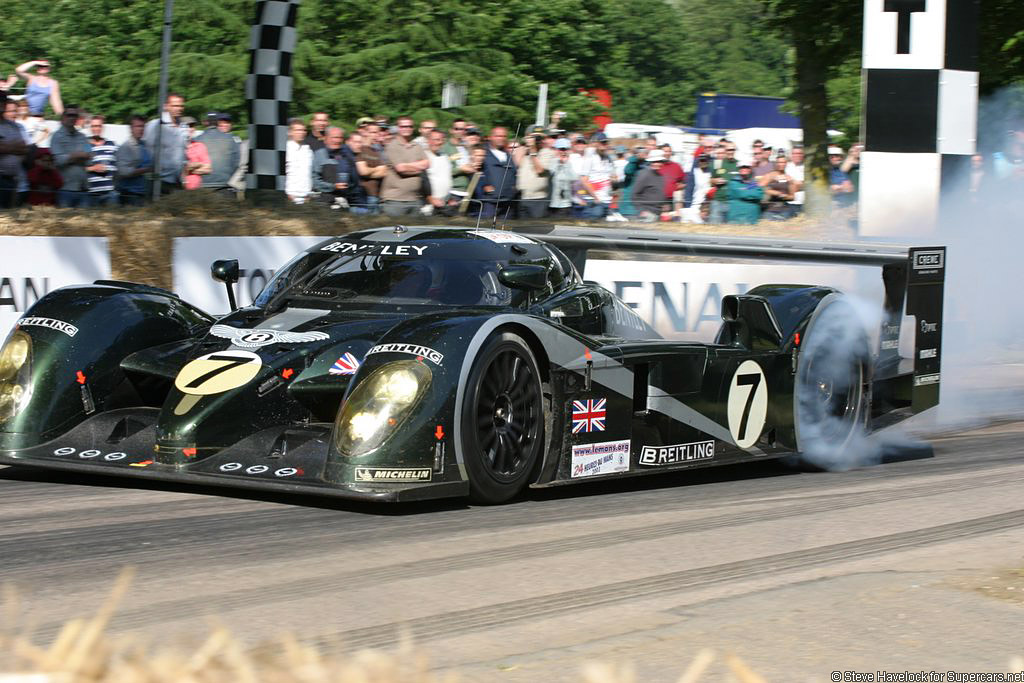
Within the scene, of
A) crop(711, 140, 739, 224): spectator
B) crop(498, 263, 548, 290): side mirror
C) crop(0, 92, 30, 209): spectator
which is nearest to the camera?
crop(498, 263, 548, 290): side mirror

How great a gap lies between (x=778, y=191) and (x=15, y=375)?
12.4m

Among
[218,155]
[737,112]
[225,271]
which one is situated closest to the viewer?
[225,271]

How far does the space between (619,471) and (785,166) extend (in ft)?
38.9

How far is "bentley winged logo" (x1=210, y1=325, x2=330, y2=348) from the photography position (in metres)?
6.45

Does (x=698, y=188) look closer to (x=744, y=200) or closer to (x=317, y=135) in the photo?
(x=744, y=200)

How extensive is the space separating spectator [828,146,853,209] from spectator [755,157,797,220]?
27.4 inches

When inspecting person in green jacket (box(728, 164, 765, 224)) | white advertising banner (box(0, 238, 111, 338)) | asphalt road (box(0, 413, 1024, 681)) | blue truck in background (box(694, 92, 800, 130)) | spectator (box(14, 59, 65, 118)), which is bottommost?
asphalt road (box(0, 413, 1024, 681))

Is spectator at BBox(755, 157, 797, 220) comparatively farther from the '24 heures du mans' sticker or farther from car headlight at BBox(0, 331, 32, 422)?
car headlight at BBox(0, 331, 32, 422)

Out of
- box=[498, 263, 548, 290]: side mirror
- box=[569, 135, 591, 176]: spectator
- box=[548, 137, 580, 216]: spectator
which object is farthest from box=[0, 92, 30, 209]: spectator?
box=[569, 135, 591, 176]: spectator

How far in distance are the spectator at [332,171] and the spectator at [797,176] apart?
21.0 ft

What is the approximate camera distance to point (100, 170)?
12.0 m

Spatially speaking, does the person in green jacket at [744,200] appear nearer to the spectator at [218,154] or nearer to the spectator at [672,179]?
the spectator at [672,179]

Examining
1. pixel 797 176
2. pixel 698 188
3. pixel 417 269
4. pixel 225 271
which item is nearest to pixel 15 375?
pixel 225 271

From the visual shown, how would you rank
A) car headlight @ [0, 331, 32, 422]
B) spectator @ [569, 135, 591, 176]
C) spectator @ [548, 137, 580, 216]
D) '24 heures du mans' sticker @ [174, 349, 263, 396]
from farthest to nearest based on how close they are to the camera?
spectator @ [569, 135, 591, 176]
spectator @ [548, 137, 580, 216]
car headlight @ [0, 331, 32, 422]
'24 heures du mans' sticker @ [174, 349, 263, 396]
